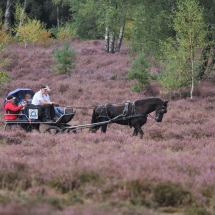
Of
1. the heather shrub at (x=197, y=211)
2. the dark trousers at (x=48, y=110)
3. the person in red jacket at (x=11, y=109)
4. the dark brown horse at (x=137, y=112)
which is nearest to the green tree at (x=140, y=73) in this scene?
the dark brown horse at (x=137, y=112)

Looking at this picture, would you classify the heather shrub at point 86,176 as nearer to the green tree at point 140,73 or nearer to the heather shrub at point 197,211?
the heather shrub at point 197,211

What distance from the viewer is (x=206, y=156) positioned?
35.3ft

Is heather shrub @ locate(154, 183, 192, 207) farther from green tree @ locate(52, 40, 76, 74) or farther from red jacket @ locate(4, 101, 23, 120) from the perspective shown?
green tree @ locate(52, 40, 76, 74)

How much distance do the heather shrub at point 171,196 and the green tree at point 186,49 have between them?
56.3 ft

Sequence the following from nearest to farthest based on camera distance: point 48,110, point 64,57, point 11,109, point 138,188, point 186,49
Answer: point 138,188, point 48,110, point 11,109, point 186,49, point 64,57

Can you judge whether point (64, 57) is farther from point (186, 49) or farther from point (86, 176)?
point (86, 176)

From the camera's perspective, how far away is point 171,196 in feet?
23.7

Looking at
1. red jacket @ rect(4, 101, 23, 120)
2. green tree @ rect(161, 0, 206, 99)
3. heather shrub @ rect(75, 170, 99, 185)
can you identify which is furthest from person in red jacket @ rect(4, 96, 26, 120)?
green tree @ rect(161, 0, 206, 99)

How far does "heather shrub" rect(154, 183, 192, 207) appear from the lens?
7.14m

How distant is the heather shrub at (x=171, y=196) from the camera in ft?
23.4

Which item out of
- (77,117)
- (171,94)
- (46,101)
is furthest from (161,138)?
(171,94)

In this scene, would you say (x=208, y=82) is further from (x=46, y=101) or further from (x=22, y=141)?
(x=22, y=141)

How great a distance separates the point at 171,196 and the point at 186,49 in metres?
18.7

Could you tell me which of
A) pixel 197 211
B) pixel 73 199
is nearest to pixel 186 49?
pixel 197 211
